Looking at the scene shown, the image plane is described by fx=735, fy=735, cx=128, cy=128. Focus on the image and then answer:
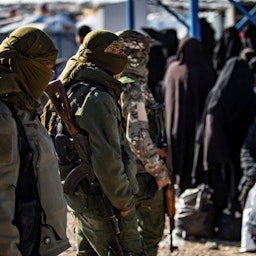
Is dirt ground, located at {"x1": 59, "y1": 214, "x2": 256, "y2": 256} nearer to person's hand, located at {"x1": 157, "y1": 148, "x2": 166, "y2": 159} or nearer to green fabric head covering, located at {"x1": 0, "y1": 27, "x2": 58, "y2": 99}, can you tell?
person's hand, located at {"x1": 157, "y1": 148, "x2": 166, "y2": 159}

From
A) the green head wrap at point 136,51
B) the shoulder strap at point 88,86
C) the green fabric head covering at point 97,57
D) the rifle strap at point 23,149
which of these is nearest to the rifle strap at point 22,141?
the rifle strap at point 23,149

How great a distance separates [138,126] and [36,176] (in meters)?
1.70

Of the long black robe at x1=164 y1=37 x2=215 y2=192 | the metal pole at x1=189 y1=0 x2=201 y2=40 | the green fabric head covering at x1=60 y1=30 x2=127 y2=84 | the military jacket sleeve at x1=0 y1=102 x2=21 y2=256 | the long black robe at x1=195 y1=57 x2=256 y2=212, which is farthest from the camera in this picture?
the metal pole at x1=189 y1=0 x2=201 y2=40

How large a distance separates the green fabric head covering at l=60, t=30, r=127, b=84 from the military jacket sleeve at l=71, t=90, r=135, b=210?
250mm

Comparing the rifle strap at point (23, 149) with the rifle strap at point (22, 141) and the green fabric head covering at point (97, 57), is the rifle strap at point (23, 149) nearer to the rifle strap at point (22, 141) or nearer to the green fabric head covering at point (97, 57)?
the rifle strap at point (22, 141)

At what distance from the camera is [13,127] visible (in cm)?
271

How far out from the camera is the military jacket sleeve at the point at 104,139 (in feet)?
11.6

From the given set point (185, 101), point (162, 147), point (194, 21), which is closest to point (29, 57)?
point (162, 147)

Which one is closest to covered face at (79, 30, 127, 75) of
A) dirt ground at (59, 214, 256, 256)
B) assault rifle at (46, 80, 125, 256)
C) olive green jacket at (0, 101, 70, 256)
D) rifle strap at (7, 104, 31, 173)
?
assault rifle at (46, 80, 125, 256)

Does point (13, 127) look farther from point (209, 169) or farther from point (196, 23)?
point (196, 23)

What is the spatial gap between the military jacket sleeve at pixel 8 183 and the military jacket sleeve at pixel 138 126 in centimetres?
179

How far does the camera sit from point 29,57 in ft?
9.44

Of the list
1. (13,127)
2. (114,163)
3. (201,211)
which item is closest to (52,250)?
(13,127)

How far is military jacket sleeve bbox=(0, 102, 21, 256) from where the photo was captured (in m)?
2.67
